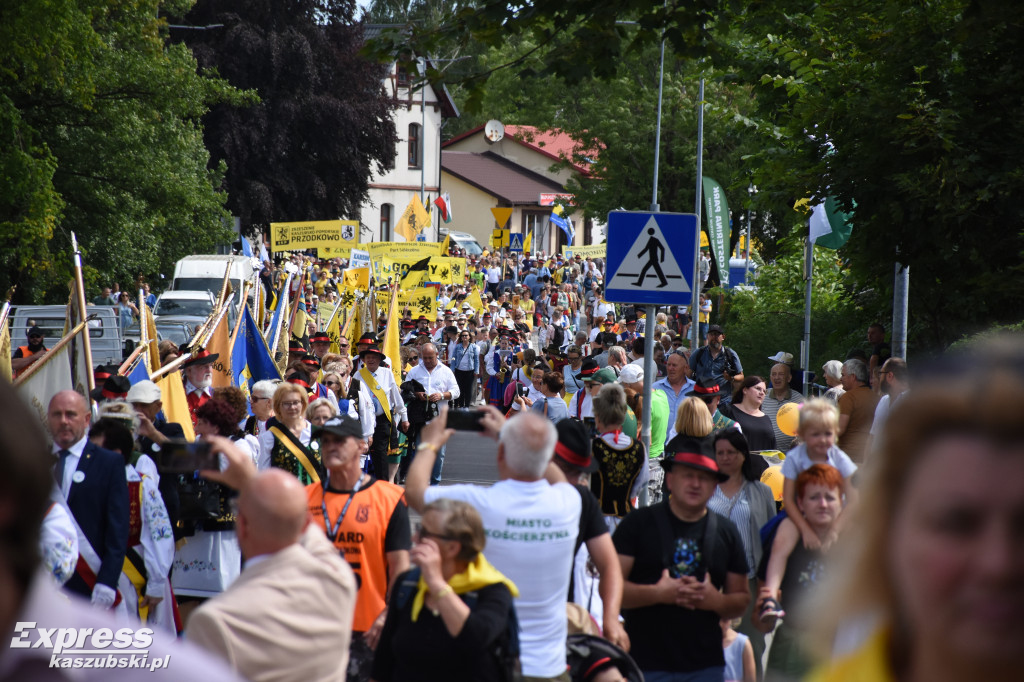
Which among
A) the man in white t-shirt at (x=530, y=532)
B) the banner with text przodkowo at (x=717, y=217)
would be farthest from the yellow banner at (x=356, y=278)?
the man in white t-shirt at (x=530, y=532)

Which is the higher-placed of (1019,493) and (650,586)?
(1019,493)

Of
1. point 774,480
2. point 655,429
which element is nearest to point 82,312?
point 655,429

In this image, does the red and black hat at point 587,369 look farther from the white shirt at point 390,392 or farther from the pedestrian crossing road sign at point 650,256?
the pedestrian crossing road sign at point 650,256

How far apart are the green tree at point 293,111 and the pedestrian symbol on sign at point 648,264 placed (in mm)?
37328

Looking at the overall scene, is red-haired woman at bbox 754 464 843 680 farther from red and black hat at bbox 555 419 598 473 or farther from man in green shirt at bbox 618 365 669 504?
man in green shirt at bbox 618 365 669 504

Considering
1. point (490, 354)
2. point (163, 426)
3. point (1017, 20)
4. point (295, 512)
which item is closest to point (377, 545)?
point (295, 512)

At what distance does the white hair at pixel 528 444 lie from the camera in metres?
4.61

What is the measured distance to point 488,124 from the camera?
8962 centimetres

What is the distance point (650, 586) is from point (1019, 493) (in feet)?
13.5

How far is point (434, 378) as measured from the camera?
15391 millimetres

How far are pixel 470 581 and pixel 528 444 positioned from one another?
65 centimetres

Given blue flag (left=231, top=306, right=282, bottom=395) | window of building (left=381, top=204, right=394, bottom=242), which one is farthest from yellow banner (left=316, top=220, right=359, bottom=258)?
window of building (left=381, top=204, right=394, bottom=242)

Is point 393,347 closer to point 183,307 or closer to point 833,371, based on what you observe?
point 833,371

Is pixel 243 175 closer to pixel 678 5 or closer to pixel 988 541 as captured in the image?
pixel 678 5
